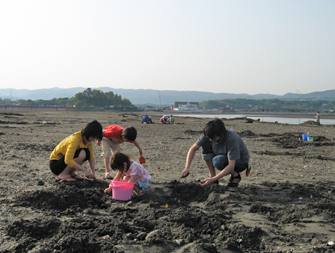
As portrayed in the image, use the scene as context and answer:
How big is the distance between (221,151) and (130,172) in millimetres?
1500

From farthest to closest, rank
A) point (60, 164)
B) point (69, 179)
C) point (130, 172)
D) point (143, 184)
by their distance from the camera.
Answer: point (69, 179) < point (60, 164) < point (143, 184) < point (130, 172)

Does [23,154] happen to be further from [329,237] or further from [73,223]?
[329,237]

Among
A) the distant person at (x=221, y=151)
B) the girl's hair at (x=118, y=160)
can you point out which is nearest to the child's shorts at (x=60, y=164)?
the girl's hair at (x=118, y=160)

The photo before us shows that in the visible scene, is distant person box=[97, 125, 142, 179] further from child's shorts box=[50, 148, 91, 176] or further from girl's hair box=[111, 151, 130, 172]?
girl's hair box=[111, 151, 130, 172]

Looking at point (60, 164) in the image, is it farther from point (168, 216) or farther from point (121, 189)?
point (168, 216)

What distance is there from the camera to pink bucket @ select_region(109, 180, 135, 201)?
173 inches

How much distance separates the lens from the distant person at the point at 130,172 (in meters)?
4.41

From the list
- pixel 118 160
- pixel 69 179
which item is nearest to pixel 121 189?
pixel 118 160

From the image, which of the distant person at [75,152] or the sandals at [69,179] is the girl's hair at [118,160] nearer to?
the distant person at [75,152]

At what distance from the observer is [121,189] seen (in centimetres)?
441

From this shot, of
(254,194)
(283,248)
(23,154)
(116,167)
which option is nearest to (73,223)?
(116,167)

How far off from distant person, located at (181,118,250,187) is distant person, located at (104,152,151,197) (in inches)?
24.9

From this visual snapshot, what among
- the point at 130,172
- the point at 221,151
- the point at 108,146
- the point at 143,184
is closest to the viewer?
the point at 130,172

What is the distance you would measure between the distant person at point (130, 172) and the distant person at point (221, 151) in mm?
633
